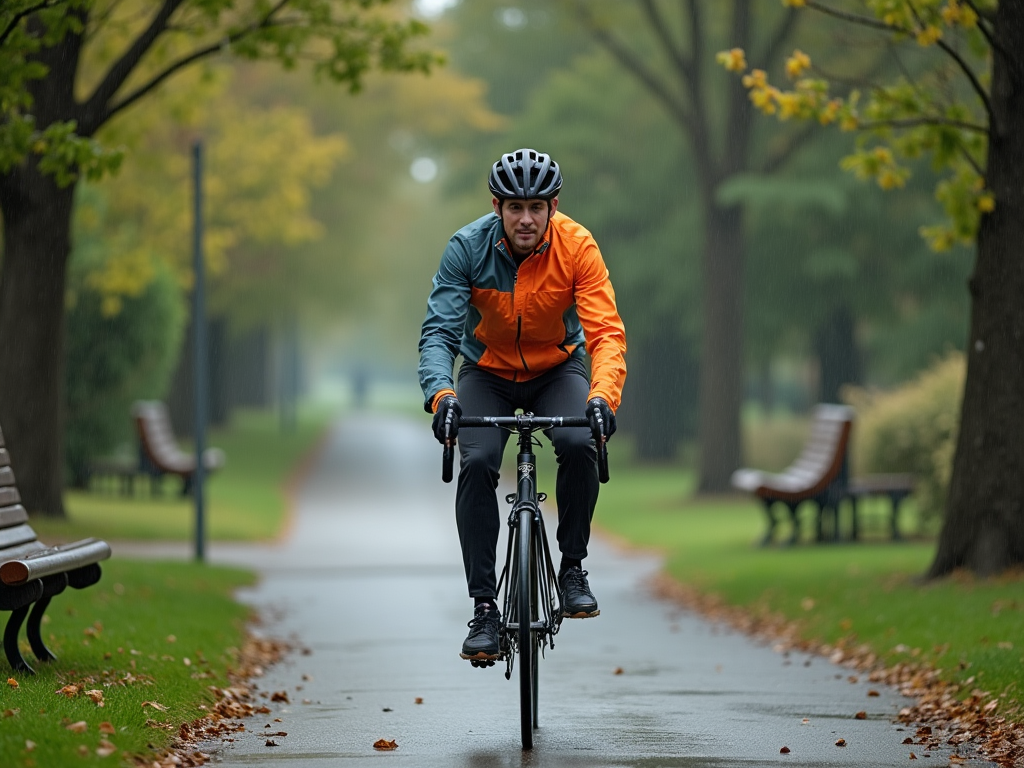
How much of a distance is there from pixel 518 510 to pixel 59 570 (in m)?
2.18

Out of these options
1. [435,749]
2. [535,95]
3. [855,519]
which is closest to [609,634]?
[435,749]

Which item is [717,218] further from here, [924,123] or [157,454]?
[924,123]

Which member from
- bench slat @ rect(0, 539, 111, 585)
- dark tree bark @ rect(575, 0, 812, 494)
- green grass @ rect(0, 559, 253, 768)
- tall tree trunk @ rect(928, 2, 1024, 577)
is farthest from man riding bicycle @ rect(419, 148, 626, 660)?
dark tree bark @ rect(575, 0, 812, 494)

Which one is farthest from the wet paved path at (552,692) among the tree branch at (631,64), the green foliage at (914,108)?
the tree branch at (631,64)

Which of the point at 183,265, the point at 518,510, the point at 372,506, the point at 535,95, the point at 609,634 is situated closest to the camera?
the point at 518,510

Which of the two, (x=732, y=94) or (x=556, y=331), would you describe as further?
(x=732, y=94)

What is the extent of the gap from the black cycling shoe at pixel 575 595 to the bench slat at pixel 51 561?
2229 mm

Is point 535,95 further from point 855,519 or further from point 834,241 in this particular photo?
point 855,519

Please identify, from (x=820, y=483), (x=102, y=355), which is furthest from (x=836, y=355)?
(x=820, y=483)

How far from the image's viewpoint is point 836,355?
34188 millimetres

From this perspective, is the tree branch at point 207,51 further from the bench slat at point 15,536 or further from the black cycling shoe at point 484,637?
the black cycling shoe at point 484,637

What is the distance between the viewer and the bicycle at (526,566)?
6.70m

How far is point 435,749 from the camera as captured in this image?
6.93 meters

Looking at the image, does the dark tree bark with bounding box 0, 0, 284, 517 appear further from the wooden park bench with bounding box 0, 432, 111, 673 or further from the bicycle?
the bicycle
